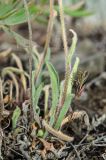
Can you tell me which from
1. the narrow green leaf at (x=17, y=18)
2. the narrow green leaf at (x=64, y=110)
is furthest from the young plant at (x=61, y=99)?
the narrow green leaf at (x=17, y=18)

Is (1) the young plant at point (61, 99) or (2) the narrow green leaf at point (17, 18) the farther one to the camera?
(2) the narrow green leaf at point (17, 18)

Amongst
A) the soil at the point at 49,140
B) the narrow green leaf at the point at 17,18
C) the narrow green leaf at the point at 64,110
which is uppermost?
the narrow green leaf at the point at 17,18

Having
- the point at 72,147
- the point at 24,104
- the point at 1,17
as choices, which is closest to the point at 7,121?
the point at 24,104

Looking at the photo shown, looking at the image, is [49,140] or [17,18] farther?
[17,18]

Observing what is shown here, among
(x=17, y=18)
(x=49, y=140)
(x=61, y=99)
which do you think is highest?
(x=17, y=18)

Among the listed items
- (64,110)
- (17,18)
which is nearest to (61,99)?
(64,110)

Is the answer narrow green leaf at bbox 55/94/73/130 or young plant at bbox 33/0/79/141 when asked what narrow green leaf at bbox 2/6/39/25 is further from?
narrow green leaf at bbox 55/94/73/130

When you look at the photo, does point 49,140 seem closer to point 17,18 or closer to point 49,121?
point 49,121

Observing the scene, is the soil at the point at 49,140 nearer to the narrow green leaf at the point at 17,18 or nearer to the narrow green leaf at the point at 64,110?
the narrow green leaf at the point at 64,110

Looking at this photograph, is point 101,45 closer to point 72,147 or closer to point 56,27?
point 56,27

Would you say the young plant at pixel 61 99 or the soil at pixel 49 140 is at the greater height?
the young plant at pixel 61 99

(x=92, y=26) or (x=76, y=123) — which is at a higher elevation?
(x=92, y=26)
